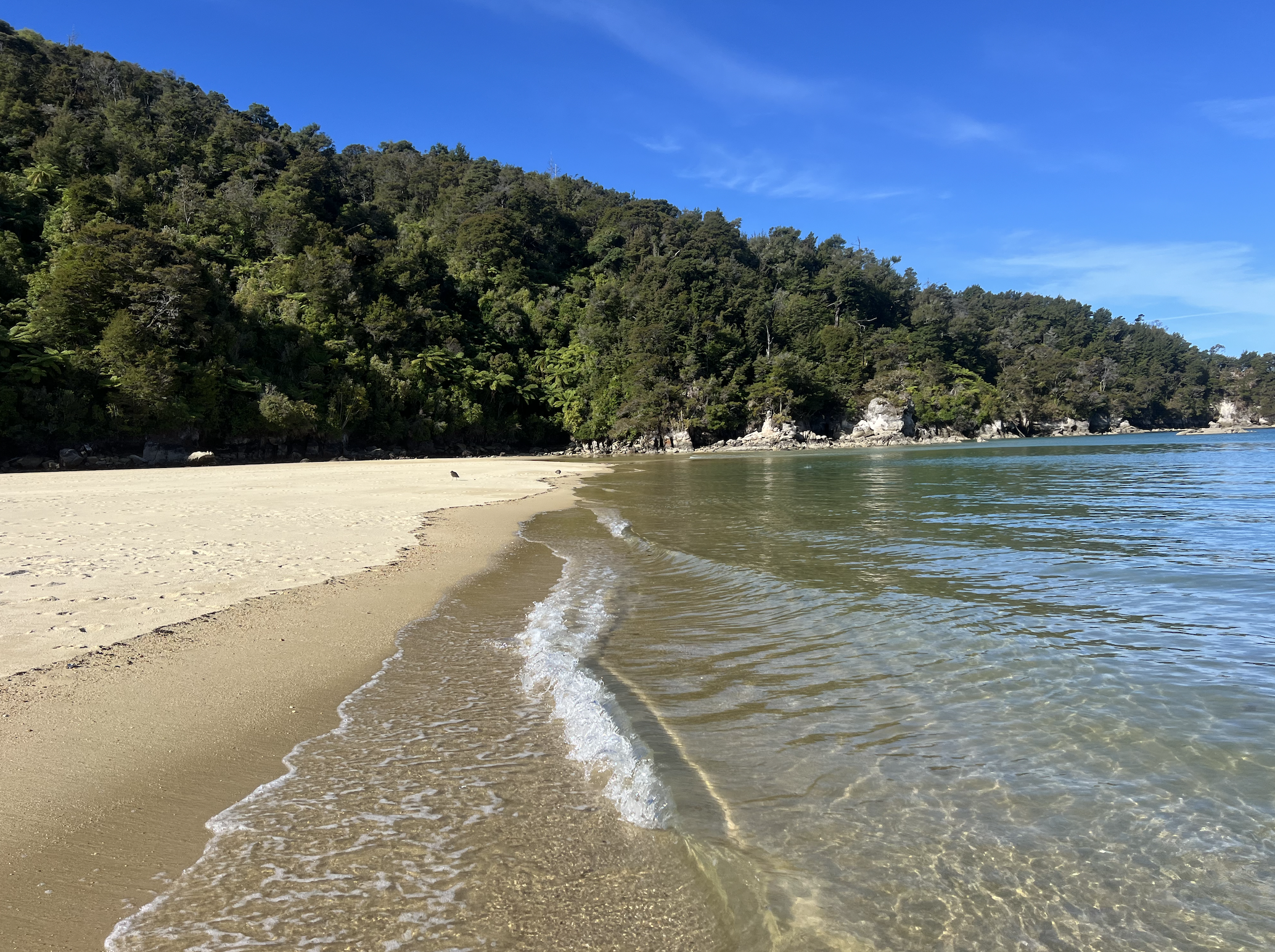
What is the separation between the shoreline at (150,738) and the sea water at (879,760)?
0.22 meters

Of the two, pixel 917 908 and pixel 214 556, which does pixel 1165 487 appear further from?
pixel 214 556


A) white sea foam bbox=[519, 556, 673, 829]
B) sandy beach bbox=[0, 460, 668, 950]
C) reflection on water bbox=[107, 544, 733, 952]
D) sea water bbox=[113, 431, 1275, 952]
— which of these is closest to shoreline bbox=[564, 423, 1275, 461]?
sandy beach bbox=[0, 460, 668, 950]

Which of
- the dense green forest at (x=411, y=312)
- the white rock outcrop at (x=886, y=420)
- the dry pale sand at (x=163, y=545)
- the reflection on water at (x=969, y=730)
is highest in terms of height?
the dense green forest at (x=411, y=312)

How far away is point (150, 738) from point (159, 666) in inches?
52.8

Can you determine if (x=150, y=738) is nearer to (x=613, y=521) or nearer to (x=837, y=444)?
(x=613, y=521)

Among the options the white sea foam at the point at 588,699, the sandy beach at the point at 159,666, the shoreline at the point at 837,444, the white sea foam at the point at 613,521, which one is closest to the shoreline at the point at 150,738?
the sandy beach at the point at 159,666

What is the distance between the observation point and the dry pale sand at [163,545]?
5625 millimetres

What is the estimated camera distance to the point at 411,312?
6025 centimetres

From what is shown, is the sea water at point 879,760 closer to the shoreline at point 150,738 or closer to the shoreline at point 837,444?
the shoreline at point 150,738

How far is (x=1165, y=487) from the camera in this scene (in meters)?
19.1

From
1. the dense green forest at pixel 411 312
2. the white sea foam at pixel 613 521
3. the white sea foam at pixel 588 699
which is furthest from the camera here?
the dense green forest at pixel 411 312

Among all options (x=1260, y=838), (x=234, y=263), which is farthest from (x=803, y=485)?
(x=234, y=263)

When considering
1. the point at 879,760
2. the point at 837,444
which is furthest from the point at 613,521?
the point at 837,444

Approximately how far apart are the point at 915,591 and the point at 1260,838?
15.1 ft
